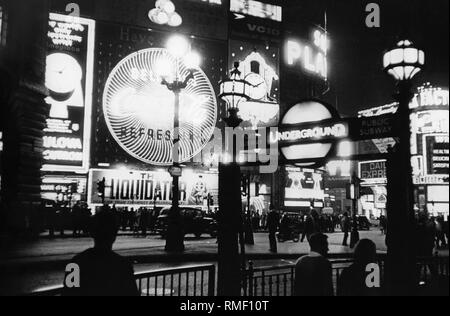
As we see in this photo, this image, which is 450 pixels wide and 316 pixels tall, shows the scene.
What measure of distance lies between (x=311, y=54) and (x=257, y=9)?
9.86m

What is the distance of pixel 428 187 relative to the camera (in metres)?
55.2

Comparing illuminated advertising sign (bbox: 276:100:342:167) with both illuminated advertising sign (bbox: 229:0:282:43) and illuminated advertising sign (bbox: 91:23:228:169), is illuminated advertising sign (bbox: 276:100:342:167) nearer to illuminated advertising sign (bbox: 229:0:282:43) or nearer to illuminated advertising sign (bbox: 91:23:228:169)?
illuminated advertising sign (bbox: 91:23:228:169)

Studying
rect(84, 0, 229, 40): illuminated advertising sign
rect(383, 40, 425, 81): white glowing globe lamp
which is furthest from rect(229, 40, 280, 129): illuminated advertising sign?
rect(383, 40, 425, 81): white glowing globe lamp


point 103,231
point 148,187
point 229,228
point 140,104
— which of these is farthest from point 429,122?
point 103,231

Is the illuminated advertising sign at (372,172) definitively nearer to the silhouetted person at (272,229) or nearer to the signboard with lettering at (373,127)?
the silhouetted person at (272,229)

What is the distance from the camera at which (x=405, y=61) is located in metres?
6.29

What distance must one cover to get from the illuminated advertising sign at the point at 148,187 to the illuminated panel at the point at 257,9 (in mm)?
20706

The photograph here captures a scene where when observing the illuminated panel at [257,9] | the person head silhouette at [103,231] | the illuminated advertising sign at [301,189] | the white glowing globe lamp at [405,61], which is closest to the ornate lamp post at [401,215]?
the white glowing globe lamp at [405,61]

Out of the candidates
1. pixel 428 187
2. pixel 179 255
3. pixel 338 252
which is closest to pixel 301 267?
pixel 179 255

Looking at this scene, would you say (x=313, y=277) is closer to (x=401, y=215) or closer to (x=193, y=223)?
(x=401, y=215)

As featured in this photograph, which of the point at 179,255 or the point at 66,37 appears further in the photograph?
the point at 66,37

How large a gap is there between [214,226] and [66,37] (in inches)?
983
